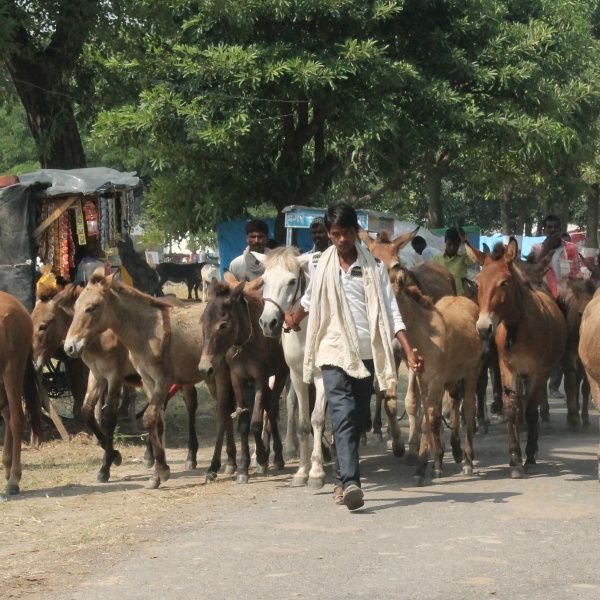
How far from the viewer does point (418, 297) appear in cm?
900

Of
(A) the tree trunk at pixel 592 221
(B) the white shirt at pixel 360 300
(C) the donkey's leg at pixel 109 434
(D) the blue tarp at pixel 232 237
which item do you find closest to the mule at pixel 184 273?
(A) the tree trunk at pixel 592 221

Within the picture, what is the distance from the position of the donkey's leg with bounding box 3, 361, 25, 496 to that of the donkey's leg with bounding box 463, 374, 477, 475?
4.03 m

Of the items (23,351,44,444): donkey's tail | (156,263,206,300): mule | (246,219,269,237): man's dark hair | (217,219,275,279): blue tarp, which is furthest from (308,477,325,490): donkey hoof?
(156,263,206,300): mule

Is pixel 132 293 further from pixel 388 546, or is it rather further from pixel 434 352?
pixel 388 546

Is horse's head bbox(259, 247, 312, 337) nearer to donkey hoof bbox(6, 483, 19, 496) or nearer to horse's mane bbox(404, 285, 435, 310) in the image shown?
horse's mane bbox(404, 285, 435, 310)

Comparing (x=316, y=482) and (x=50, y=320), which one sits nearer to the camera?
(x=316, y=482)

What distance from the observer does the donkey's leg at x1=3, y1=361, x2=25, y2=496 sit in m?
8.98

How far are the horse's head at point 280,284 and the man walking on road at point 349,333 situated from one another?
58 centimetres

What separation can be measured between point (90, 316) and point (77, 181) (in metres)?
3.20

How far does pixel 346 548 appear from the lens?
251 inches

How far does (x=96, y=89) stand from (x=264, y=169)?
10.6 feet

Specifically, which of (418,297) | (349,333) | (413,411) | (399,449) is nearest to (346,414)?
(349,333)

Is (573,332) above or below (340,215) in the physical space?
below

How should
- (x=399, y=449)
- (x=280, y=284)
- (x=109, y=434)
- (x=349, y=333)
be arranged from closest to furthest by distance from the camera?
(x=349, y=333) → (x=280, y=284) → (x=109, y=434) → (x=399, y=449)
